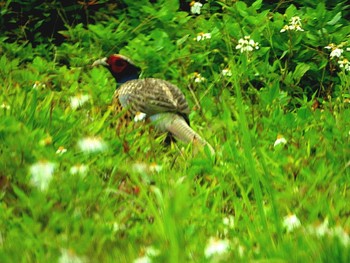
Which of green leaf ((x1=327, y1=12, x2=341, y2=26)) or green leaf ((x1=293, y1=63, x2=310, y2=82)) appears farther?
green leaf ((x1=327, y1=12, x2=341, y2=26))

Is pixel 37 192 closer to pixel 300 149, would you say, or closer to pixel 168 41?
pixel 300 149

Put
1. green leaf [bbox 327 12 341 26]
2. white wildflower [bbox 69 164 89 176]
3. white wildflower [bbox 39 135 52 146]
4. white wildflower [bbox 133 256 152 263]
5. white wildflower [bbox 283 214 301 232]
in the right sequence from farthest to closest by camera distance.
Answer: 1. green leaf [bbox 327 12 341 26]
2. white wildflower [bbox 39 135 52 146]
3. white wildflower [bbox 69 164 89 176]
4. white wildflower [bbox 283 214 301 232]
5. white wildflower [bbox 133 256 152 263]

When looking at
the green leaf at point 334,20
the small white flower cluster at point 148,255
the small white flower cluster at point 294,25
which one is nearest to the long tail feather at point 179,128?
the small white flower cluster at point 294,25

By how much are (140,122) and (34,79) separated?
1.41m

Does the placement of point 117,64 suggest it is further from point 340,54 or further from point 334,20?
point 334,20

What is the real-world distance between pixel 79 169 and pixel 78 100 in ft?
4.61

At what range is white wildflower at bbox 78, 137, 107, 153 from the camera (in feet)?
12.9

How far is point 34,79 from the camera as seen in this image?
5.95 m

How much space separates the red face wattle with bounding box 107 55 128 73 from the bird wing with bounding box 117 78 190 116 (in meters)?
0.54

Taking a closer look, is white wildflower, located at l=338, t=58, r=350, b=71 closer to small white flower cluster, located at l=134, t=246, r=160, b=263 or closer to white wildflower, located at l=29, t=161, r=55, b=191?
white wildflower, located at l=29, t=161, r=55, b=191

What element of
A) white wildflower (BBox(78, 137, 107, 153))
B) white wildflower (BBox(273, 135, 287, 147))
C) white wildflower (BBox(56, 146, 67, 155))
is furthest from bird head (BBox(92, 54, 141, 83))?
white wildflower (BBox(56, 146, 67, 155))

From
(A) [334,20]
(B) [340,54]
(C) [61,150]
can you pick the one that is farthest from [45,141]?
(A) [334,20]

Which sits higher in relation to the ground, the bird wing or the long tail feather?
the long tail feather

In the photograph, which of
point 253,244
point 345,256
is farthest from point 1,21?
point 345,256
